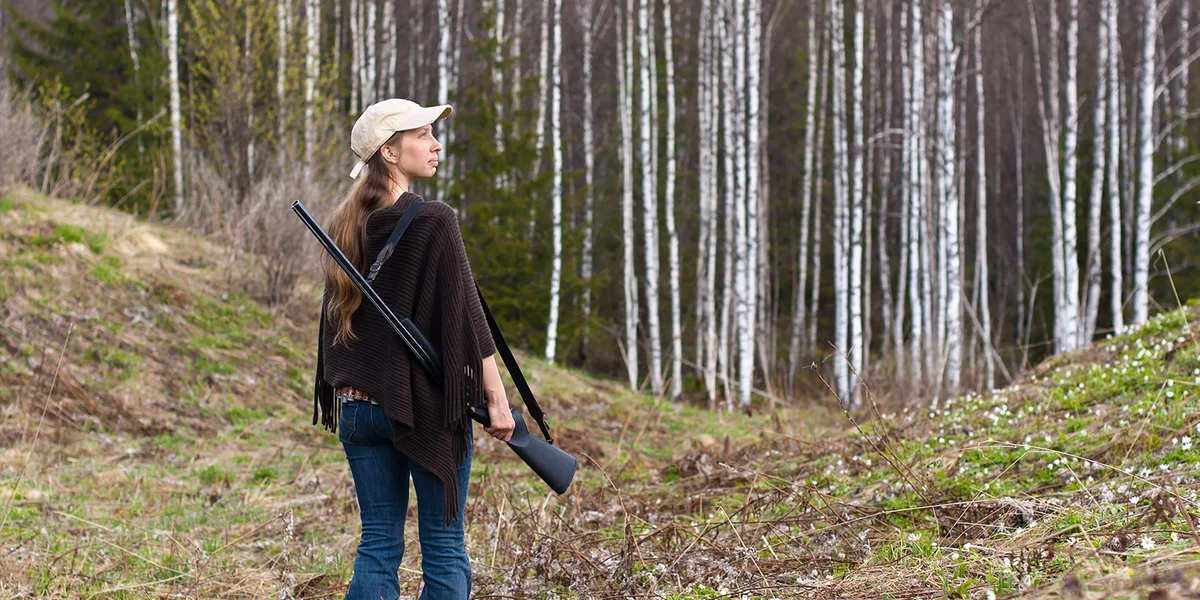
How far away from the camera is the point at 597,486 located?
645cm

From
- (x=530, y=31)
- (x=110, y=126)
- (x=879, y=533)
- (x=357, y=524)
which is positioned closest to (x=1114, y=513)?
(x=879, y=533)

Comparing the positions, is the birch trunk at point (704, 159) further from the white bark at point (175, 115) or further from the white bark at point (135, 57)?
the white bark at point (135, 57)

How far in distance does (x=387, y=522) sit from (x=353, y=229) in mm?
941

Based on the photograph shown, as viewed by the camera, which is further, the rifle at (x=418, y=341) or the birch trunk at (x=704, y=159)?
the birch trunk at (x=704, y=159)

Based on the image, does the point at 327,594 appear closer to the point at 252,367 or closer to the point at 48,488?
the point at 48,488

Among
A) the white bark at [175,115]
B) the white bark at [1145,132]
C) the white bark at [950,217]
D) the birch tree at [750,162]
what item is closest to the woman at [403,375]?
the white bark at [950,217]

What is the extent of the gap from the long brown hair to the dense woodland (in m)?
6.22

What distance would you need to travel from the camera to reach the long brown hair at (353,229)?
300cm

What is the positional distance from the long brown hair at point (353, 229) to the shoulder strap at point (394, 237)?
0.10 meters

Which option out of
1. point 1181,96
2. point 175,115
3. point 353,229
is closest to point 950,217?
point 1181,96

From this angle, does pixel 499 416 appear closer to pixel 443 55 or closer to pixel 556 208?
pixel 443 55

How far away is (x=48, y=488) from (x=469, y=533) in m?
2.96

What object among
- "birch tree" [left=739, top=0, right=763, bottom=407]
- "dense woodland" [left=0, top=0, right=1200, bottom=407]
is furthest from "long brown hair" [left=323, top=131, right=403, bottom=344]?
"birch tree" [left=739, top=0, right=763, bottom=407]

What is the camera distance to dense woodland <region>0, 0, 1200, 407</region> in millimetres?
13555
